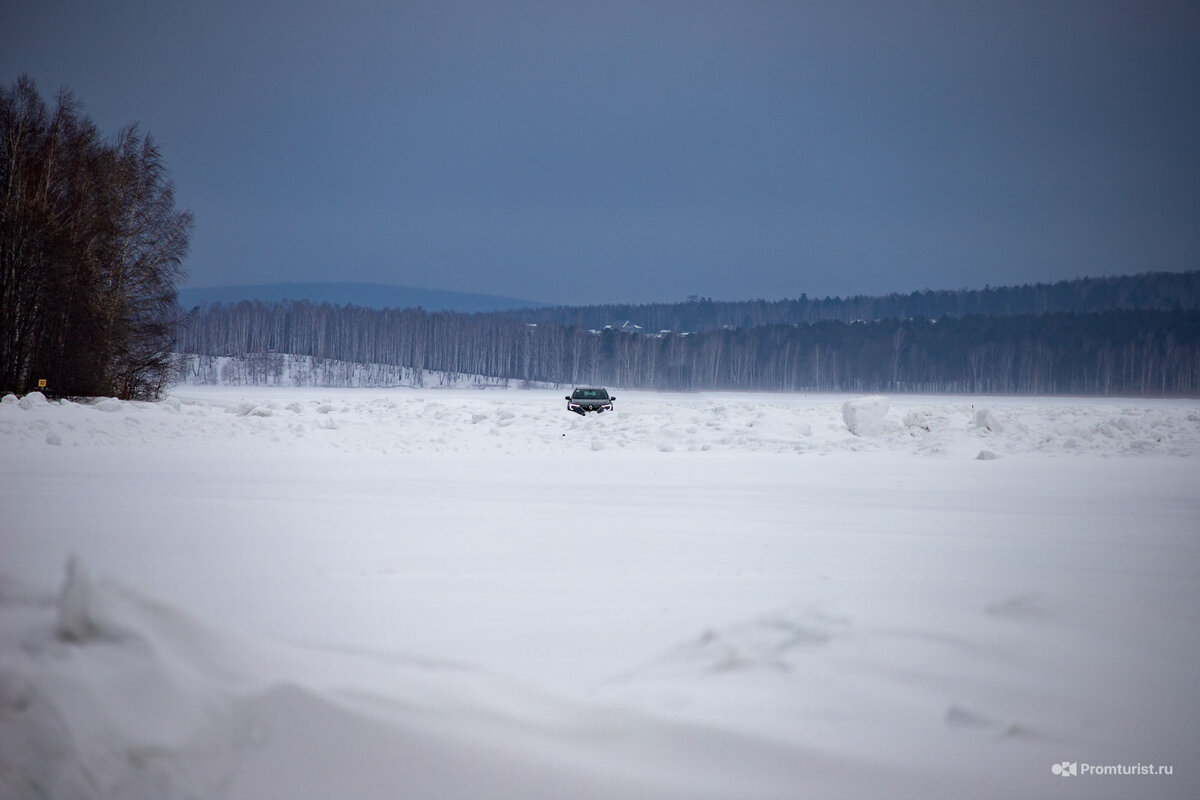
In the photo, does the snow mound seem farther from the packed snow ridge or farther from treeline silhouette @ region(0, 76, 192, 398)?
treeline silhouette @ region(0, 76, 192, 398)

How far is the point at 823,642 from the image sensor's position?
3.63 meters

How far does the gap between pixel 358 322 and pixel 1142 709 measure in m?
109

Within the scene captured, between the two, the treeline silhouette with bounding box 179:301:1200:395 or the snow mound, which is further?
the treeline silhouette with bounding box 179:301:1200:395

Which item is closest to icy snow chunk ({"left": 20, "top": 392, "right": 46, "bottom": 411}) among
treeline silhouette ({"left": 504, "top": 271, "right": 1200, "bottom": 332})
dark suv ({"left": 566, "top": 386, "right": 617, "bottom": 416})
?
dark suv ({"left": 566, "top": 386, "right": 617, "bottom": 416})

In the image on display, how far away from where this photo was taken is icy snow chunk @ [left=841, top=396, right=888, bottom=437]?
730 inches

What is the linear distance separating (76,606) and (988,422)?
18610 mm

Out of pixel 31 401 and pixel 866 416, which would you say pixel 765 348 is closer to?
pixel 866 416

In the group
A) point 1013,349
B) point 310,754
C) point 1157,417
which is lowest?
point 310,754

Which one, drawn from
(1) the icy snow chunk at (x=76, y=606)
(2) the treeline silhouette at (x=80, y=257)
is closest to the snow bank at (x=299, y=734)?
(1) the icy snow chunk at (x=76, y=606)

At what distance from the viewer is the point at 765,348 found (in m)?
105

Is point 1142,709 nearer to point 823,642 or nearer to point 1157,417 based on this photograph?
point 823,642

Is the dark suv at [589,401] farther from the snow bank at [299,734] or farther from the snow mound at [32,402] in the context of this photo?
the snow bank at [299,734]

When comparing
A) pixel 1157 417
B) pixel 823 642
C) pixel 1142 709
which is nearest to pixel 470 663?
pixel 823 642

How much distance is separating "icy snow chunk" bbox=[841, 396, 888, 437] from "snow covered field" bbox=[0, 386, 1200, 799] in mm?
10276
